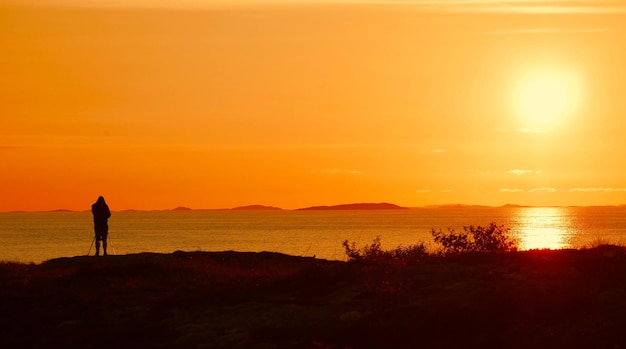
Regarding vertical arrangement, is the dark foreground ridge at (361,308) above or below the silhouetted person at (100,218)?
below

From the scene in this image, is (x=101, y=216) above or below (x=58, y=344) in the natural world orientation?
above

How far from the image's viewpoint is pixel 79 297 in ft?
82.0

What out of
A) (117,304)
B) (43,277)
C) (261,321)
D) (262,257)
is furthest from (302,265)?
(261,321)

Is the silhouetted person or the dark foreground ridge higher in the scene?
the silhouetted person

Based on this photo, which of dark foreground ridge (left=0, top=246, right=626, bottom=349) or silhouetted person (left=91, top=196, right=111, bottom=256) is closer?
dark foreground ridge (left=0, top=246, right=626, bottom=349)

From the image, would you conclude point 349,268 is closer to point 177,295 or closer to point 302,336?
point 177,295

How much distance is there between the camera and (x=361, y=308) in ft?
67.6

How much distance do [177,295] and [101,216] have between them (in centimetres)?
1699

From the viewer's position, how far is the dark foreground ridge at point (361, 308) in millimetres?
18406

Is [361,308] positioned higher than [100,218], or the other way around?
[100,218]

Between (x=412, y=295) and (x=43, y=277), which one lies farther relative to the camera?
(x=43, y=277)

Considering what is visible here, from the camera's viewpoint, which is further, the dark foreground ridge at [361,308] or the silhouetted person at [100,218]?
the silhouetted person at [100,218]

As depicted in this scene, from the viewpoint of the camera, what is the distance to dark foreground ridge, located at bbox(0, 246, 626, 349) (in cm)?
1841

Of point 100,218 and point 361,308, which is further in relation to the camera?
point 100,218
